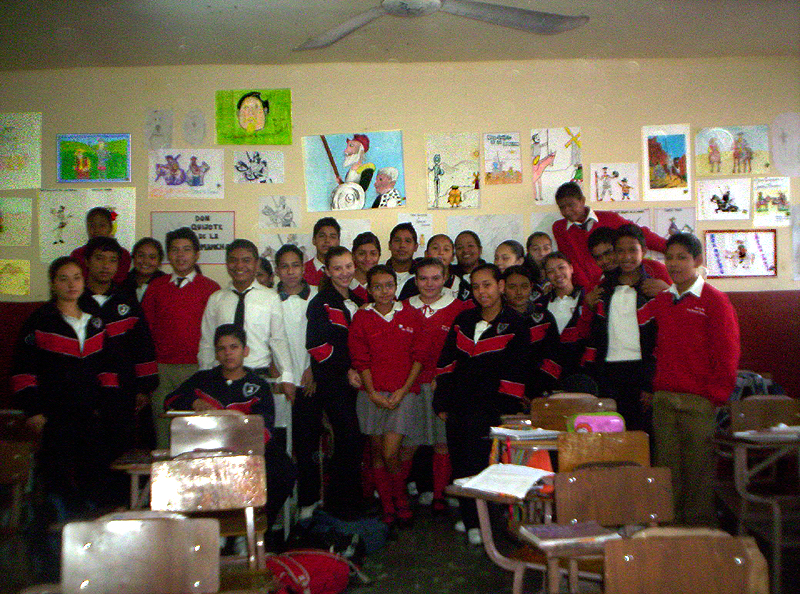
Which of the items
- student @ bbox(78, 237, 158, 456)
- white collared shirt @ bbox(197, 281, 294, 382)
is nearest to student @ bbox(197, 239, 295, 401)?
white collared shirt @ bbox(197, 281, 294, 382)

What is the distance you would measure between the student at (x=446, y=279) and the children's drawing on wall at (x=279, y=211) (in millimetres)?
1131

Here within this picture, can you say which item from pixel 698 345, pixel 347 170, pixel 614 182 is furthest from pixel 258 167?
pixel 698 345

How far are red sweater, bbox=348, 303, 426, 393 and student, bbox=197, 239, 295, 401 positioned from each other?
1.33 ft

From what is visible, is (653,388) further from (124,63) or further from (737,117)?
(124,63)

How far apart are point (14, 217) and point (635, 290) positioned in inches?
170

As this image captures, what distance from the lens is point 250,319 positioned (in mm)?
3785

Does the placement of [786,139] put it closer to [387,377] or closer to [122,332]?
[387,377]

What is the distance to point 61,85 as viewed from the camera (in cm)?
488

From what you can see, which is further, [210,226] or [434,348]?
[210,226]

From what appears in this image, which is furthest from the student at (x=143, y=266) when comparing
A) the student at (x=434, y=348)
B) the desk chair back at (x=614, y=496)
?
the desk chair back at (x=614, y=496)

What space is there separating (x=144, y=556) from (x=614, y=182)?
4.25 meters

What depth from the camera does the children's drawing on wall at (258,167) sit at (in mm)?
4906

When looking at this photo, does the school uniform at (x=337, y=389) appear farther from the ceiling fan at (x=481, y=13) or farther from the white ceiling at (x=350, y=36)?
the white ceiling at (x=350, y=36)

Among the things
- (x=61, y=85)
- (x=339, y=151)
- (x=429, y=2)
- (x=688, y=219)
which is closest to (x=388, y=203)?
(x=339, y=151)
